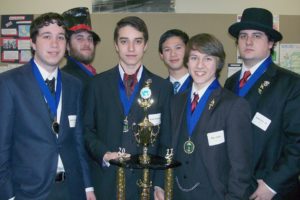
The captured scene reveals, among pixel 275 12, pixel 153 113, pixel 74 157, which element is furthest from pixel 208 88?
pixel 275 12

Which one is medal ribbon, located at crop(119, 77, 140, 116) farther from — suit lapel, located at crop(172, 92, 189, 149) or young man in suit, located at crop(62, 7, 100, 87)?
young man in suit, located at crop(62, 7, 100, 87)

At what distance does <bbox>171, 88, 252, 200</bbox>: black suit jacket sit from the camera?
202 cm

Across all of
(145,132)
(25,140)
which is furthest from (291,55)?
(25,140)

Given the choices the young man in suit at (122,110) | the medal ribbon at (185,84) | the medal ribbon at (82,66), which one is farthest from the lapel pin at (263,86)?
the medal ribbon at (82,66)

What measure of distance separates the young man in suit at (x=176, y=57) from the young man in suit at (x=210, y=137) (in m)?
1.10

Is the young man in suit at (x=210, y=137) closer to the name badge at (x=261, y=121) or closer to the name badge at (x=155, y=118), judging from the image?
the name badge at (x=155, y=118)

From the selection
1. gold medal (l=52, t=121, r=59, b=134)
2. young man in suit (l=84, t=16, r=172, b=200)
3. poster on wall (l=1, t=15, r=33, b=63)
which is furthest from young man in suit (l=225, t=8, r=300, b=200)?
poster on wall (l=1, t=15, r=33, b=63)

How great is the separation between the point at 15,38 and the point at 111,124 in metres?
3.03

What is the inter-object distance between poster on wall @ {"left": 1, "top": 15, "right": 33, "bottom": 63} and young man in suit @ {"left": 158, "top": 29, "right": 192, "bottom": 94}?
2.15 meters

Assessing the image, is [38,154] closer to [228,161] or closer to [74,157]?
[74,157]

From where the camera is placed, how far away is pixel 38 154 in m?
2.06

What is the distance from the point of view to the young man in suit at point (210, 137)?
203cm

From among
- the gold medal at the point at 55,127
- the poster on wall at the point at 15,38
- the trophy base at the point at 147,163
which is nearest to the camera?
the trophy base at the point at 147,163

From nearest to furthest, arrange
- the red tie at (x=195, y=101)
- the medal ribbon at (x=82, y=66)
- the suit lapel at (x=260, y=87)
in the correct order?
the red tie at (x=195, y=101) < the suit lapel at (x=260, y=87) < the medal ribbon at (x=82, y=66)
